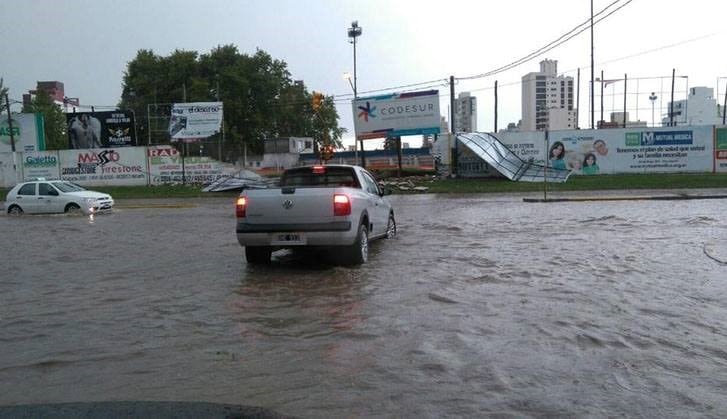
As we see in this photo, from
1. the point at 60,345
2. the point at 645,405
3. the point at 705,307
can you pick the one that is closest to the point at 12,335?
the point at 60,345

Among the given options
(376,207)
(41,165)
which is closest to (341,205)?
(376,207)

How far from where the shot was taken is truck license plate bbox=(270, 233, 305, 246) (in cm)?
977

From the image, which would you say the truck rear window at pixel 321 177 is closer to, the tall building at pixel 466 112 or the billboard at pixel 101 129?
the billboard at pixel 101 129

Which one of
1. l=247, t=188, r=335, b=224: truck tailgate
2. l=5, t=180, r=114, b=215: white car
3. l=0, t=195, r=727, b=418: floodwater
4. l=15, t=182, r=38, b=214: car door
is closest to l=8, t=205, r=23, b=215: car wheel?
l=5, t=180, r=114, b=215: white car

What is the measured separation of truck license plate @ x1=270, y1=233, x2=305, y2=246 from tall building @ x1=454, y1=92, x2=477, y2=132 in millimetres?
92991

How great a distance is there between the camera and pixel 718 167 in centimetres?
4344

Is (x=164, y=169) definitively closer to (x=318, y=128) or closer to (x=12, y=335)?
(x=12, y=335)

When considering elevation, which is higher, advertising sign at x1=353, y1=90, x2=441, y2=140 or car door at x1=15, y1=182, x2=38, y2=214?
advertising sign at x1=353, y1=90, x2=441, y2=140

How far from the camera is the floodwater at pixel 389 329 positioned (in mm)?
4703

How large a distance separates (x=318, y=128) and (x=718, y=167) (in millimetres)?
60004

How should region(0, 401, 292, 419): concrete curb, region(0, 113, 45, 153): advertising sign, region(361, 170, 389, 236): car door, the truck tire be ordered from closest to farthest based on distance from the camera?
region(0, 401, 292, 419): concrete curb → the truck tire → region(361, 170, 389, 236): car door → region(0, 113, 45, 153): advertising sign

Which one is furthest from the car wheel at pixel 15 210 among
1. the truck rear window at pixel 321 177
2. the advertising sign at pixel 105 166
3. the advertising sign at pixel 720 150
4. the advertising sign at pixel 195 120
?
the advertising sign at pixel 720 150

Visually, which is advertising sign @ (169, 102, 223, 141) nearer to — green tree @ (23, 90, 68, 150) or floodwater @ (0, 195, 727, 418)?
Answer: floodwater @ (0, 195, 727, 418)

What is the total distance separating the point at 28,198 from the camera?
2458 centimetres
